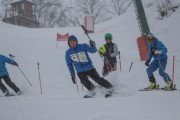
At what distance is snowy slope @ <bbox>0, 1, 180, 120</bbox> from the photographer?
566 centimetres

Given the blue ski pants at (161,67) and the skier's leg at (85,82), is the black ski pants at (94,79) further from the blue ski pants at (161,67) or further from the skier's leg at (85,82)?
the blue ski pants at (161,67)

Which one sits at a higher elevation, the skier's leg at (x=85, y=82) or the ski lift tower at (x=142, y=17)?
the ski lift tower at (x=142, y=17)

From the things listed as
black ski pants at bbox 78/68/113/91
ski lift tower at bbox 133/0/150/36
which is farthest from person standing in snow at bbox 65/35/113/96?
ski lift tower at bbox 133/0/150/36

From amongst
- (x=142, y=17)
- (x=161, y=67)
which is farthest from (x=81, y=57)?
(x=142, y=17)

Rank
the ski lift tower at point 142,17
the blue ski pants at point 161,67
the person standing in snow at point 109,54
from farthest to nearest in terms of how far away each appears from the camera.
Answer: the ski lift tower at point 142,17 → the person standing in snow at point 109,54 → the blue ski pants at point 161,67

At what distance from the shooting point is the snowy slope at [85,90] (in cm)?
566

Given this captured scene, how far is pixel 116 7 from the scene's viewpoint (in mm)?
58188

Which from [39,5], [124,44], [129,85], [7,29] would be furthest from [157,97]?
[39,5]

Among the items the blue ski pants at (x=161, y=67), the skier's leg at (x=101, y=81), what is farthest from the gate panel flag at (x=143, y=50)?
the skier's leg at (x=101, y=81)

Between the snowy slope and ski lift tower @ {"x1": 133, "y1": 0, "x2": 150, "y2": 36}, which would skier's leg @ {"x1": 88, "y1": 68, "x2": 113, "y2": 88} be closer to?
the snowy slope

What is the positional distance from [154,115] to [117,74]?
342 cm

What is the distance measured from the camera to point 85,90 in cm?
1066

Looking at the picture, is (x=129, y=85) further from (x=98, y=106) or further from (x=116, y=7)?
(x=116, y=7)

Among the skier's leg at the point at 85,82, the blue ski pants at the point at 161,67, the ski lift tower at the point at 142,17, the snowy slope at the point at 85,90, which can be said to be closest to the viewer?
the snowy slope at the point at 85,90
